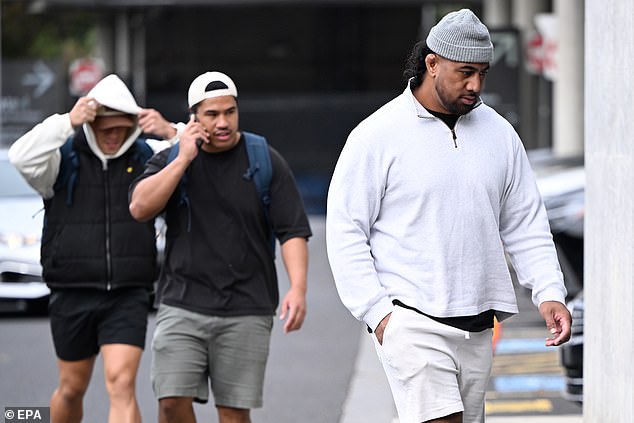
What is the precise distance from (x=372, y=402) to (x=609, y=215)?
3699 mm

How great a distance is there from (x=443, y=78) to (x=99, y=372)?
637 centimetres

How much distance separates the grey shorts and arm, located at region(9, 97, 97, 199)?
2.69ft

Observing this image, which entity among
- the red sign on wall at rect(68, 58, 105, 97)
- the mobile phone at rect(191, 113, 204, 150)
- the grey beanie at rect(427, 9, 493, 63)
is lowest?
the red sign on wall at rect(68, 58, 105, 97)

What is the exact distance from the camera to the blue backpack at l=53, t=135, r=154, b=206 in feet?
22.7

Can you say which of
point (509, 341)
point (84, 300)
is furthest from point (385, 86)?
point (84, 300)

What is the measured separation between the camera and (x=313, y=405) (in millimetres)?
9867

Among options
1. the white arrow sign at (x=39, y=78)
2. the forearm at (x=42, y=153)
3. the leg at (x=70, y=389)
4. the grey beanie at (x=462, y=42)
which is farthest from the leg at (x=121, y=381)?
the white arrow sign at (x=39, y=78)

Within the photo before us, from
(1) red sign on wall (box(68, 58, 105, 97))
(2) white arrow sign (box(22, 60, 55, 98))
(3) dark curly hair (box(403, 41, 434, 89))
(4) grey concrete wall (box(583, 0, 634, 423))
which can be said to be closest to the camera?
(3) dark curly hair (box(403, 41, 434, 89))

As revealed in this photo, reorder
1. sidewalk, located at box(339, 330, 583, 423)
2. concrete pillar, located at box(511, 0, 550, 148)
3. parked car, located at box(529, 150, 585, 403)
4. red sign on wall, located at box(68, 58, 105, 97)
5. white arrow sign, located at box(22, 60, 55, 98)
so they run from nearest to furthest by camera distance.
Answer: sidewalk, located at box(339, 330, 583, 423) < parked car, located at box(529, 150, 585, 403) < concrete pillar, located at box(511, 0, 550, 148) < white arrow sign, located at box(22, 60, 55, 98) < red sign on wall, located at box(68, 58, 105, 97)

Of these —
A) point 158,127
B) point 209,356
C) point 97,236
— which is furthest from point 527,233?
point 97,236

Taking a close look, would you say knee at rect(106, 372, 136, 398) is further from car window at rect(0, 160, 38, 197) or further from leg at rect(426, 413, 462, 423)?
car window at rect(0, 160, 38, 197)

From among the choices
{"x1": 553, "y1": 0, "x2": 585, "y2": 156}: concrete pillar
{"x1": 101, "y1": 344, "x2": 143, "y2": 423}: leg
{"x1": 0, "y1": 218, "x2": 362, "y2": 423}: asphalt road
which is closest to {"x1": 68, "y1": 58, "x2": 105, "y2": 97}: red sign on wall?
{"x1": 553, "y1": 0, "x2": 585, "y2": 156}: concrete pillar

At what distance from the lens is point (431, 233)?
5242 millimetres

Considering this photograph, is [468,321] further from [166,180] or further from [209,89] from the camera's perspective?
[209,89]
